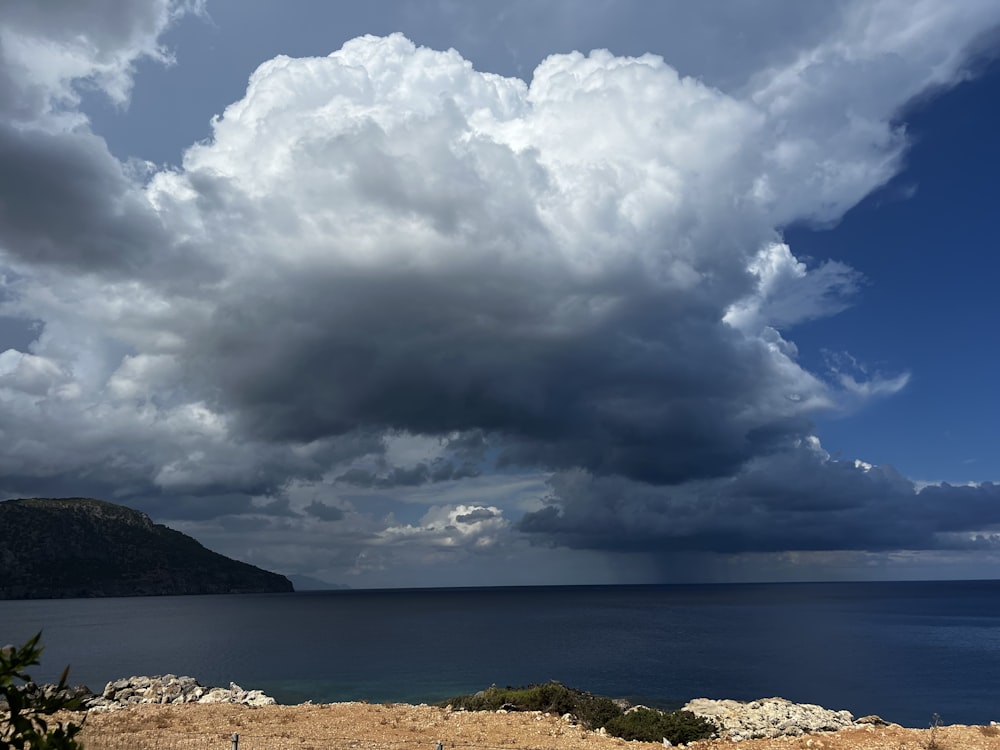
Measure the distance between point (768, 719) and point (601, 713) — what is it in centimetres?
1249

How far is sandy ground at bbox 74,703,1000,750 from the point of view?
2825cm

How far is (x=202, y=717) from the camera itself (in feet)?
115

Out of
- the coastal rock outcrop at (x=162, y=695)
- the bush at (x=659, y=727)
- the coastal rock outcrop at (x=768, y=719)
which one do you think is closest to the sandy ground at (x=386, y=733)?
the bush at (x=659, y=727)

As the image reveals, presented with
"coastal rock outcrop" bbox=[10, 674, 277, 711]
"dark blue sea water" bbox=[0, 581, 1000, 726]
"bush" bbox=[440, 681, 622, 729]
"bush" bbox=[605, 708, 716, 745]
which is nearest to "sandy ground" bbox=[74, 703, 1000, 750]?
"bush" bbox=[605, 708, 716, 745]

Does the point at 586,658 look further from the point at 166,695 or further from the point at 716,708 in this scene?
the point at 166,695

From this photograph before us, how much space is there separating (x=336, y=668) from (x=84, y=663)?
36.0 metres

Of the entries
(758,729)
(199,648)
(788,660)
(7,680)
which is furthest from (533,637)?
(7,680)

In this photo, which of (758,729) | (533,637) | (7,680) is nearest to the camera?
(7,680)

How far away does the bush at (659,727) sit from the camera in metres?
35.0

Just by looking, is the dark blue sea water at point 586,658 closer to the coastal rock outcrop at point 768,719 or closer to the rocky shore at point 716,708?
the coastal rock outcrop at point 768,719

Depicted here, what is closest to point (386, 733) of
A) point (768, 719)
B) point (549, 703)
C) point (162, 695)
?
point (549, 703)

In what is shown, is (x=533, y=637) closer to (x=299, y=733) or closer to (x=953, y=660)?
(x=953, y=660)

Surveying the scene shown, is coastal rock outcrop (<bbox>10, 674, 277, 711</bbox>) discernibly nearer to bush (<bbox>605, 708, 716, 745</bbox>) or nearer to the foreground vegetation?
the foreground vegetation

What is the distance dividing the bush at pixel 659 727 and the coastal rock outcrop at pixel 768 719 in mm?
1859
